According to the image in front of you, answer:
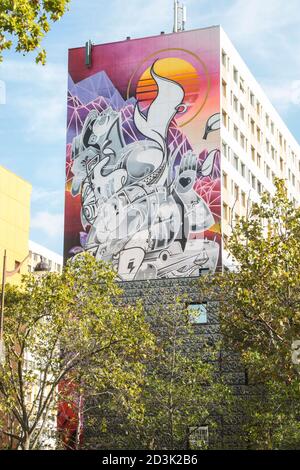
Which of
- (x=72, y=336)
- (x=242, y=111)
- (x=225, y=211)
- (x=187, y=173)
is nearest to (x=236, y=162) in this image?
(x=242, y=111)

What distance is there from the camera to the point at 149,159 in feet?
236

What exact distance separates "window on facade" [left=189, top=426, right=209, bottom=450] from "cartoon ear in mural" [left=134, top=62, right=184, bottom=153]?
26.5 m

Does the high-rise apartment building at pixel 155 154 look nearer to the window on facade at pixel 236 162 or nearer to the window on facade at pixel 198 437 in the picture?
the window on facade at pixel 236 162

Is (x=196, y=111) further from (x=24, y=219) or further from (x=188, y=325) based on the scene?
(x=188, y=325)

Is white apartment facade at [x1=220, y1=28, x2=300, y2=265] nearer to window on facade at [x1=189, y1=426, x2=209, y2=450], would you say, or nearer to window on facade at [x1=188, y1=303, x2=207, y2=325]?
window on facade at [x1=188, y1=303, x2=207, y2=325]

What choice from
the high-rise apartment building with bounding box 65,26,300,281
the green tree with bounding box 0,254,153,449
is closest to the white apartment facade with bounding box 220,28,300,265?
the high-rise apartment building with bounding box 65,26,300,281

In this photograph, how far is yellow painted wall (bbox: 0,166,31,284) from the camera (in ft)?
242

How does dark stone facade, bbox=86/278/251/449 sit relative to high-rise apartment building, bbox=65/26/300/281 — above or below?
below

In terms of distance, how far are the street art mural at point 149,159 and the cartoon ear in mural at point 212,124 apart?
0.07 metres

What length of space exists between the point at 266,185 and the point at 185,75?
1647 cm

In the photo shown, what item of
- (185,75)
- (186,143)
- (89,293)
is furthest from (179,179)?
(89,293)

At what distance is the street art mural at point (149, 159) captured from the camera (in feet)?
228

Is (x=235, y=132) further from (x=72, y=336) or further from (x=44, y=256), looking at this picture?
(x=44, y=256)

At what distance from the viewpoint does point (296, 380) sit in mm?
36031
